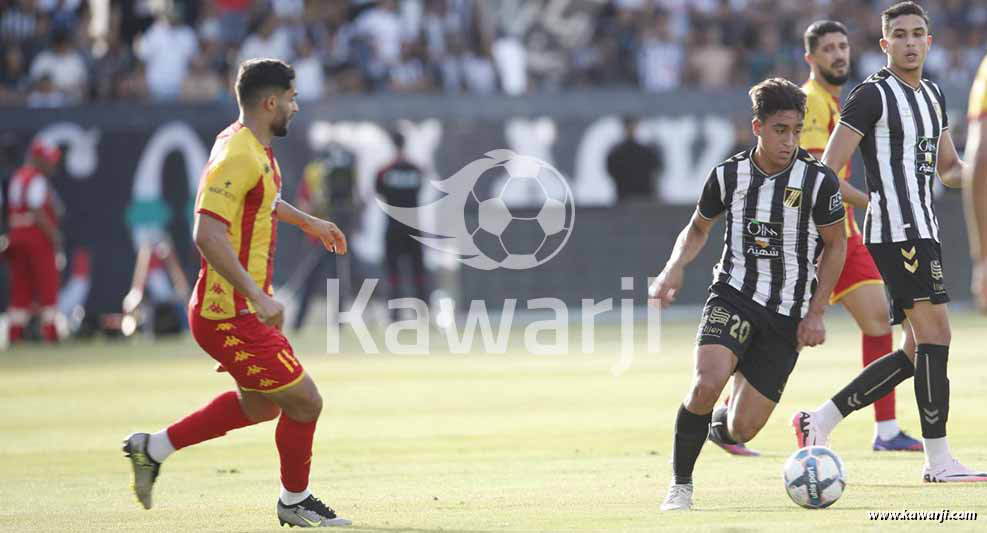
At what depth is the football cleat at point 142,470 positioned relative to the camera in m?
7.95

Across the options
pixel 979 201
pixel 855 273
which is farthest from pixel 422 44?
pixel 979 201

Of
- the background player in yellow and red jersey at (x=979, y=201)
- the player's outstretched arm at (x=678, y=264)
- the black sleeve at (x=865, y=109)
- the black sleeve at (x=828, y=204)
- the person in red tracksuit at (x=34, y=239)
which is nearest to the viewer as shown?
the background player in yellow and red jersey at (x=979, y=201)

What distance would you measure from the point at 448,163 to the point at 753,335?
15.6m

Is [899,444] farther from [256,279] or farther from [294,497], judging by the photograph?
[256,279]

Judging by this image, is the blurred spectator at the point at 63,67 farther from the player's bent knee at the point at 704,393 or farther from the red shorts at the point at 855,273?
the player's bent knee at the point at 704,393

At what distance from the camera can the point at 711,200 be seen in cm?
796

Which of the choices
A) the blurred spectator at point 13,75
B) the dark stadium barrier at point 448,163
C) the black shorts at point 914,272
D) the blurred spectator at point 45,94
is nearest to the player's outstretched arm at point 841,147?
the black shorts at point 914,272

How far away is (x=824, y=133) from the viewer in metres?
10.0

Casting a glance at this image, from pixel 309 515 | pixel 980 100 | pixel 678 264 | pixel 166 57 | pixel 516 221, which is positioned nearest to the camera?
pixel 980 100

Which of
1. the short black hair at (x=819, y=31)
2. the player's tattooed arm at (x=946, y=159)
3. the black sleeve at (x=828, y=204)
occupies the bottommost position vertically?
the black sleeve at (x=828, y=204)

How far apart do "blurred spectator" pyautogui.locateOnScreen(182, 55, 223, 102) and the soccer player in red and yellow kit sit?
636 inches

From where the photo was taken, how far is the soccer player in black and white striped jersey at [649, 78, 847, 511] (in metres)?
7.62

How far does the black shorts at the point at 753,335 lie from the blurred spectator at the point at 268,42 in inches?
669

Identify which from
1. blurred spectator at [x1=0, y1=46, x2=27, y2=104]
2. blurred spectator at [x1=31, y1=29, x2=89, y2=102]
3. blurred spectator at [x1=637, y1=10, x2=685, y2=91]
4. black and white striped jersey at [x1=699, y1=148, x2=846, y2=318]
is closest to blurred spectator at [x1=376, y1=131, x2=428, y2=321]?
blurred spectator at [x1=31, y1=29, x2=89, y2=102]
